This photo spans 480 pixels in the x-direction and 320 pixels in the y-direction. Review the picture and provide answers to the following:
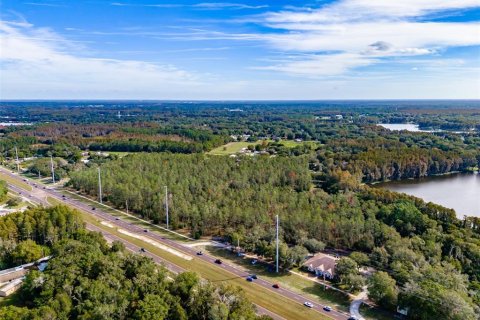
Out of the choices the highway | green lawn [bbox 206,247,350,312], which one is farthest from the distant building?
the highway

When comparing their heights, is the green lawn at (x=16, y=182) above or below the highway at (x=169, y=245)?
above

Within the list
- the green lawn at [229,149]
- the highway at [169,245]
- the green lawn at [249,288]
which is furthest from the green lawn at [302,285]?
the green lawn at [229,149]

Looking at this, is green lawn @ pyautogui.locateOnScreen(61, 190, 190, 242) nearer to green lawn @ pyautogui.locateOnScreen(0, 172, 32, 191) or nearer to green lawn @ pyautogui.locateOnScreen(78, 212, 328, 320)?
green lawn @ pyautogui.locateOnScreen(78, 212, 328, 320)

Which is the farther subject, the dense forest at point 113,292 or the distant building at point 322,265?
the distant building at point 322,265

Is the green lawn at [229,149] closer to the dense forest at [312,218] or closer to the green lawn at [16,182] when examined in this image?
the dense forest at [312,218]

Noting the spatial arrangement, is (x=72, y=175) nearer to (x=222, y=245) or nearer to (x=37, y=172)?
(x=37, y=172)
